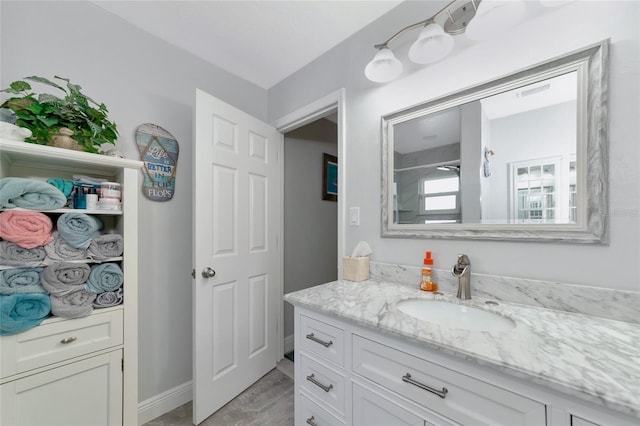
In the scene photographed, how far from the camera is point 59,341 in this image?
1.00m

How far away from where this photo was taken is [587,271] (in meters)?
0.85

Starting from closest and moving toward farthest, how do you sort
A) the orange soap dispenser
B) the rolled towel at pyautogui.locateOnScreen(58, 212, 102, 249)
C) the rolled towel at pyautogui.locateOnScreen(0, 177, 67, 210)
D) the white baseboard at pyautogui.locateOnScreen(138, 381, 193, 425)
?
the rolled towel at pyautogui.locateOnScreen(0, 177, 67, 210) → the rolled towel at pyautogui.locateOnScreen(58, 212, 102, 249) → the orange soap dispenser → the white baseboard at pyautogui.locateOnScreen(138, 381, 193, 425)

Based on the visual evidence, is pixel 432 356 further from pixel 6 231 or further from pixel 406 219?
pixel 6 231

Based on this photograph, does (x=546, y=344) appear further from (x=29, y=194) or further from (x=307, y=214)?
(x=307, y=214)

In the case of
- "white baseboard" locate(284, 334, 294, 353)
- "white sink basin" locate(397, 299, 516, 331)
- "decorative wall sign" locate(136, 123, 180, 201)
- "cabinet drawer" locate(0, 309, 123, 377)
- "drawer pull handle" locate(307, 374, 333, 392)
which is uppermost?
"decorative wall sign" locate(136, 123, 180, 201)

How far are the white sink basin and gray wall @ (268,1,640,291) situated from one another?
195 mm

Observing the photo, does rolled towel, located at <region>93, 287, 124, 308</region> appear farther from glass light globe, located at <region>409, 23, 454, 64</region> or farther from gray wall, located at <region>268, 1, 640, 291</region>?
glass light globe, located at <region>409, 23, 454, 64</region>

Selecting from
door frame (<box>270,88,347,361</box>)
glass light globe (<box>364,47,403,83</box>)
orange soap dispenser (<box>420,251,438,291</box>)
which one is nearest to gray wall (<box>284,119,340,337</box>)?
door frame (<box>270,88,347,361</box>)

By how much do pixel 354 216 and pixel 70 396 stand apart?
155cm

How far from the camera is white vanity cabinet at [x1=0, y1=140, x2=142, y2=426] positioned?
0.93 meters

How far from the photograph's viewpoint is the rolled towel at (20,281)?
0.90 metres

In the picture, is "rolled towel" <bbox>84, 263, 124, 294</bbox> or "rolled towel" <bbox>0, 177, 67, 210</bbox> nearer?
"rolled towel" <bbox>0, 177, 67, 210</bbox>

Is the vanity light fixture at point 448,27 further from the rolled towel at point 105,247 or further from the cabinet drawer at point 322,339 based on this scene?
the rolled towel at point 105,247

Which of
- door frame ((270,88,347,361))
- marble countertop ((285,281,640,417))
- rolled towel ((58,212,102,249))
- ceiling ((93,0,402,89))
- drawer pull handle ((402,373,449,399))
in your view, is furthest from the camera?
door frame ((270,88,347,361))
